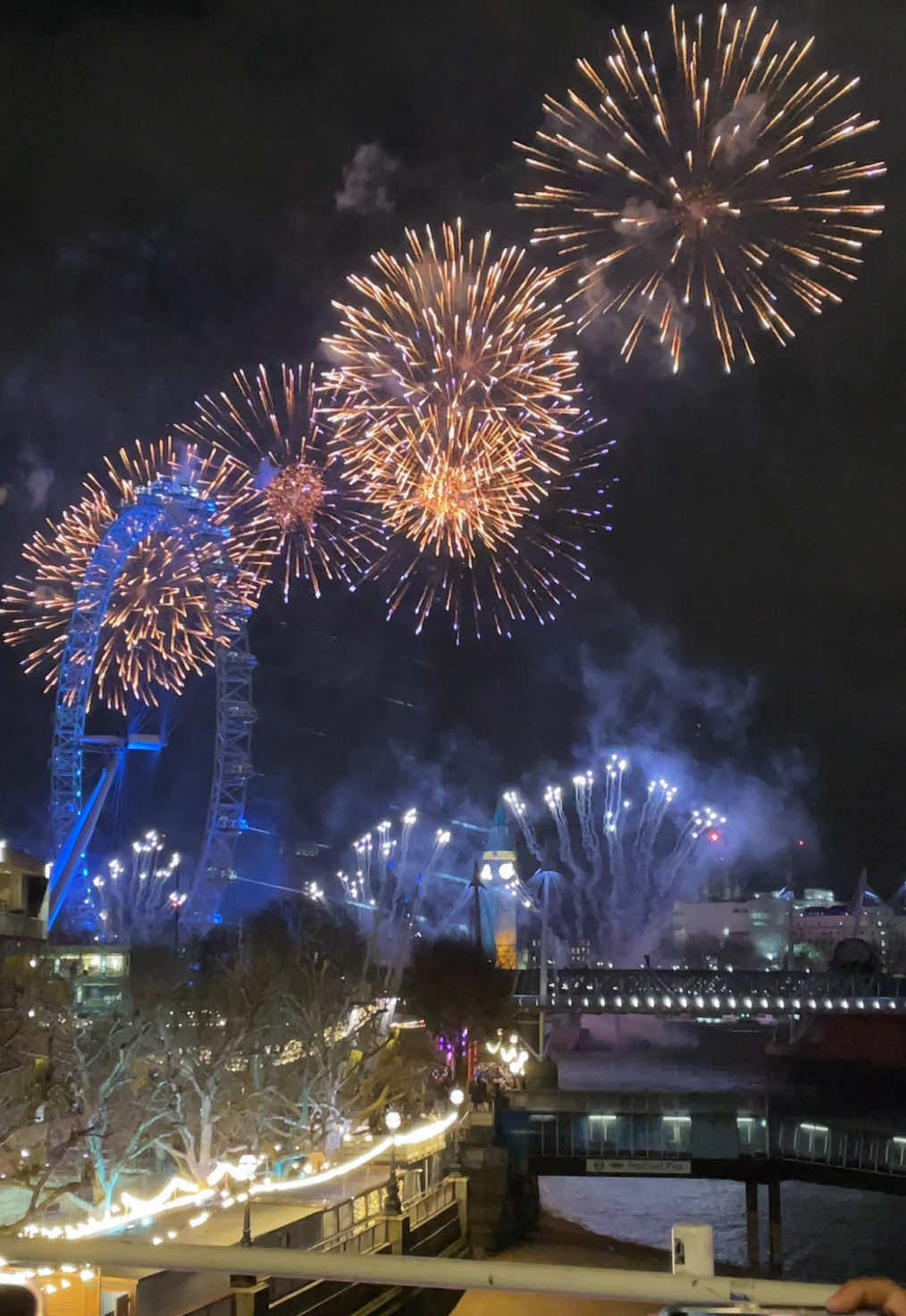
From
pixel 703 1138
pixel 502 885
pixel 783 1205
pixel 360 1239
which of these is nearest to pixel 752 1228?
pixel 703 1138

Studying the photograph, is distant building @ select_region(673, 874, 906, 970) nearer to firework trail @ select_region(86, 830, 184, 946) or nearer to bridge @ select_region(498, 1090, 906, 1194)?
firework trail @ select_region(86, 830, 184, 946)

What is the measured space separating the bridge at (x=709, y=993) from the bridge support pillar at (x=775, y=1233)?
33.1 m

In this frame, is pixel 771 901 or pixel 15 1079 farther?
pixel 771 901

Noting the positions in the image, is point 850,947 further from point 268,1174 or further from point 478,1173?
point 268,1174

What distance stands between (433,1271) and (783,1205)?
47808mm

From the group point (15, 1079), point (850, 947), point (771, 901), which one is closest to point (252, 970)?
point (15, 1079)

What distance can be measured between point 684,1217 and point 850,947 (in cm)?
5877

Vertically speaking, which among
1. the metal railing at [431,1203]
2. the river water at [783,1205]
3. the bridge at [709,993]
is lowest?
the river water at [783,1205]

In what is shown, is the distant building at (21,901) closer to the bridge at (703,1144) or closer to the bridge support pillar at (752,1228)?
Answer: the bridge at (703,1144)

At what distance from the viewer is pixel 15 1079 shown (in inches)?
1291

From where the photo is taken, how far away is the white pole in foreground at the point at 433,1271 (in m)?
2.43

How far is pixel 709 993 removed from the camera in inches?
3393

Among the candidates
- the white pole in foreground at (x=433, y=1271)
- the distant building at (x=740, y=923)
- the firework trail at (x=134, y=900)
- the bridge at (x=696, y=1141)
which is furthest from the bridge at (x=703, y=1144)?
the distant building at (x=740, y=923)

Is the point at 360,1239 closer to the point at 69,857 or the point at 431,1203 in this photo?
the point at 431,1203
